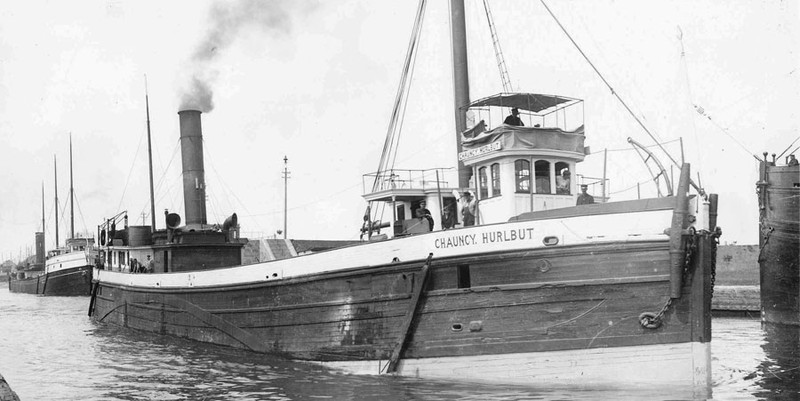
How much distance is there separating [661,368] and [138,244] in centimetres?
1893

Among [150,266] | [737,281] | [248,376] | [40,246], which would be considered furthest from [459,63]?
[40,246]

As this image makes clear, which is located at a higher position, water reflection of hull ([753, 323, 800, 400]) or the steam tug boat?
→ the steam tug boat

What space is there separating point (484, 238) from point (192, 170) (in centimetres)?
1369

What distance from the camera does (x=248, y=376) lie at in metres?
14.7

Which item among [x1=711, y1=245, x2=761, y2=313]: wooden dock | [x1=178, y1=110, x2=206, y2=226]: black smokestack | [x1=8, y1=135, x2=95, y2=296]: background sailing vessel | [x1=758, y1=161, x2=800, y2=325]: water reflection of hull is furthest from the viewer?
[x1=8, y1=135, x2=95, y2=296]: background sailing vessel

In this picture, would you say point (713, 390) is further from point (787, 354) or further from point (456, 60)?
point (456, 60)

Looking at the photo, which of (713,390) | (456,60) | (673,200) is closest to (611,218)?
(673,200)

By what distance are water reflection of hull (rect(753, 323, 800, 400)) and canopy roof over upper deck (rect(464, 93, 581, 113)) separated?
251 inches

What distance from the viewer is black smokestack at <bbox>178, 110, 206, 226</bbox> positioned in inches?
935

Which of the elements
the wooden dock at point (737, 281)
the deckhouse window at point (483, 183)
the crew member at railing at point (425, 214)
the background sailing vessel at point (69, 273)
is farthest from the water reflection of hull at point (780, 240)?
the background sailing vessel at point (69, 273)

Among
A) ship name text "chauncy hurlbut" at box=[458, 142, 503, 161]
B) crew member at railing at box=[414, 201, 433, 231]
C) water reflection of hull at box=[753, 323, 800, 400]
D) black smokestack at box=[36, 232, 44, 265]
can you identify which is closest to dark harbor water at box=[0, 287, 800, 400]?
water reflection of hull at box=[753, 323, 800, 400]

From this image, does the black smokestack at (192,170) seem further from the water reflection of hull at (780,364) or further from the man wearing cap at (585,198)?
the water reflection of hull at (780,364)

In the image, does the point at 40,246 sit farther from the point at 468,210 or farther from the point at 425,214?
the point at 468,210

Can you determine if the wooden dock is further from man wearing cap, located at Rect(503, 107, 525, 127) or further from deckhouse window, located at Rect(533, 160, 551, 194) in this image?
man wearing cap, located at Rect(503, 107, 525, 127)
